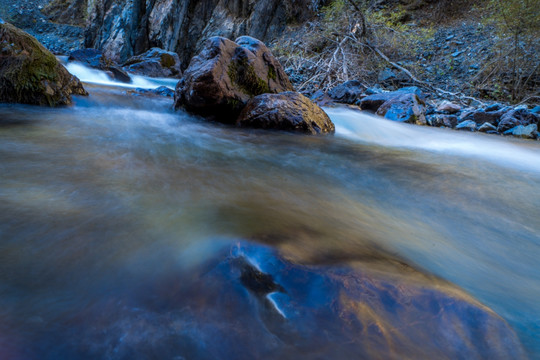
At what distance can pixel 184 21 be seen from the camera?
17.5m

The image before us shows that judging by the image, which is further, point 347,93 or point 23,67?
point 347,93

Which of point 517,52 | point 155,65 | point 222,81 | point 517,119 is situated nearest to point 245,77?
point 222,81

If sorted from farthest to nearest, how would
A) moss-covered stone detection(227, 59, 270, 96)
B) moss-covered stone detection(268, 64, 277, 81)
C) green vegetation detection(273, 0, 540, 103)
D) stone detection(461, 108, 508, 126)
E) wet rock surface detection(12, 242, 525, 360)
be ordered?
green vegetation detection(273, 0, 540, 103), stone detection(461, 108, 508, 126), moss-covered stone detection(268, 64, 277, 81), moss-covered stone detection(227, 59, 270, 96), wet rock surface detection(12, 242, 525, 360)

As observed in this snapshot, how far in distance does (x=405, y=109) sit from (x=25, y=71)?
7.70m

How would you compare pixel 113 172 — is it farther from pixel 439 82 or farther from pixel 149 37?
pixel 149 37

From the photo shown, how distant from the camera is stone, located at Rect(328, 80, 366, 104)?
29.6ft

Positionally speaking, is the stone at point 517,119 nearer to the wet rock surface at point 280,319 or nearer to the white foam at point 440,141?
→ the white foam at point 440,141

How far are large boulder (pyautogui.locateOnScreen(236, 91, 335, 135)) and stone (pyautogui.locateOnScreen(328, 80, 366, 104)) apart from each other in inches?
170

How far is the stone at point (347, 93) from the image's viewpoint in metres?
9.02

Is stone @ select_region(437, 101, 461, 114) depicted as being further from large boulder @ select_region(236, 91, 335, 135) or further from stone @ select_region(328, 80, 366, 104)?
large boulder @ select_region(236, 91, 335, 135)

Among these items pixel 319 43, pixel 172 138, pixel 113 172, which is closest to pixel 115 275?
pixel 113 172

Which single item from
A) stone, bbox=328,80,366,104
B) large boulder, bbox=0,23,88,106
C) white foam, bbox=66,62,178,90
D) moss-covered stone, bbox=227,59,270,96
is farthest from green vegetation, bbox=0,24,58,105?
stone, bbox=328,80,366,104

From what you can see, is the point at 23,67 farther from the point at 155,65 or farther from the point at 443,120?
the point at 155,65

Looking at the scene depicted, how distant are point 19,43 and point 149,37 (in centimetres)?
1566
